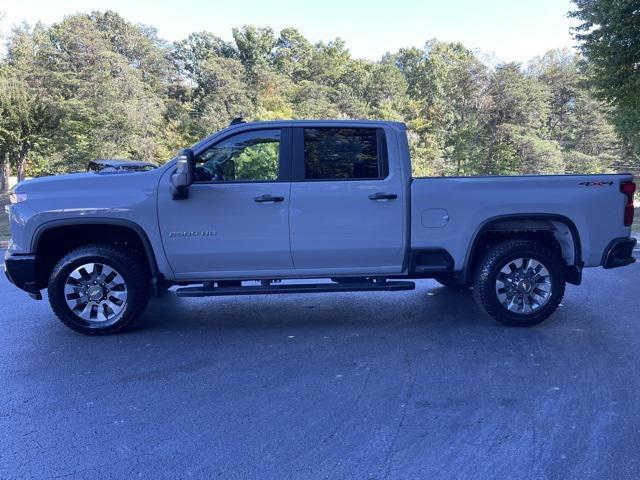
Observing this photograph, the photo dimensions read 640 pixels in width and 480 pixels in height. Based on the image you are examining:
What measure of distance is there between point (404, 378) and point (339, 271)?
1.54 metres

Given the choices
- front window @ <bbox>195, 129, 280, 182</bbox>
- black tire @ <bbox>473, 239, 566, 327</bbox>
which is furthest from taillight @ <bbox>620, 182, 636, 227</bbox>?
front window @ <bbox>195, 129, 280, 182</bbox>

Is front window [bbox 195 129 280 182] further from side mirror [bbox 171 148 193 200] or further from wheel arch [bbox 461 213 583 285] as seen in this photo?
wheel arch [bbox 461 213 583 285]

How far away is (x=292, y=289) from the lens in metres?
5.58

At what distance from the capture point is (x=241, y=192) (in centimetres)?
546

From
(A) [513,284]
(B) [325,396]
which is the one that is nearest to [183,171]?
(B) [325,396]

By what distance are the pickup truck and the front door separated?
0.01 m

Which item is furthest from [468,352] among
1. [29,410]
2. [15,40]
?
[15,40]

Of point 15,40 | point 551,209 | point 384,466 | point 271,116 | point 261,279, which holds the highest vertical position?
point 15,40

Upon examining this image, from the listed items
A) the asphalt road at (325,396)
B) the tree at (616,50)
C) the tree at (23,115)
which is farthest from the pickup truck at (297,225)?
the tree at (23,115)

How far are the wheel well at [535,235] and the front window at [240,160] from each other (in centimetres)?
219

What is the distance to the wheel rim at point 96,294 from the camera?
216 inches

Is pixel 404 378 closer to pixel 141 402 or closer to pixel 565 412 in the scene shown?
pixel 565 412

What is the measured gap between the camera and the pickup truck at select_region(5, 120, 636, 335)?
5402 millimetres

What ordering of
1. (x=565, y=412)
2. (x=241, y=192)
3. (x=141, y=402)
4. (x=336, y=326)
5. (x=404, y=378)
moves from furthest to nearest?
(x=336, y=326), (x=241, y=192), (x=404, y=378), (x=141, y=402), (x=565, y=412)
